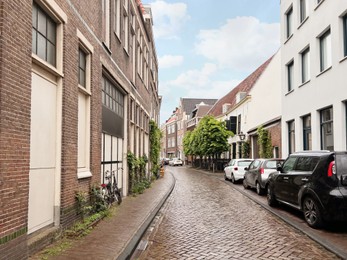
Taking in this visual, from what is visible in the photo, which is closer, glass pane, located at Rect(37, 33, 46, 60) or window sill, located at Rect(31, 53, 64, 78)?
window sill, located at Rect(31, 53, 64, 78)

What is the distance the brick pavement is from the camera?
5727 mm

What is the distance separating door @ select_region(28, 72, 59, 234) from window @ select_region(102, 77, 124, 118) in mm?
4225

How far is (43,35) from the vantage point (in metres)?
6.27

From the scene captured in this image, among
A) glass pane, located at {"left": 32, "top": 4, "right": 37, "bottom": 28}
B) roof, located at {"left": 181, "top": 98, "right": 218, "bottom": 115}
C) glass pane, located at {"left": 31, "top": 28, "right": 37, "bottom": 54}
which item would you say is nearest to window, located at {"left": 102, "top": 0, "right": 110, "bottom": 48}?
glass pane, located at {"left": 32, "top": 4, "right": 37, "bottom": 28}

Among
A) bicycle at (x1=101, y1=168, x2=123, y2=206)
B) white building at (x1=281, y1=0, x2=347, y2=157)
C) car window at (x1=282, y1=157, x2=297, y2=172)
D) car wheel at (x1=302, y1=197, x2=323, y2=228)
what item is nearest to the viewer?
car wheel at (x1=302, y1=197, x2=323, y2=228)

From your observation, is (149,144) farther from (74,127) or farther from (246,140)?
(74,127)

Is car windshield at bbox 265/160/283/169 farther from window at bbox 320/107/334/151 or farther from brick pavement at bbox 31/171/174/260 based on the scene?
brick pavement at bbox 31/171/174/260

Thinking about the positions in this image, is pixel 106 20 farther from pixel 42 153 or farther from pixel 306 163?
pixel 306 163

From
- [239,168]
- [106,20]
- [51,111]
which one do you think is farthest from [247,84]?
[51,111]

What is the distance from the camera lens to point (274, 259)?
5918 mm

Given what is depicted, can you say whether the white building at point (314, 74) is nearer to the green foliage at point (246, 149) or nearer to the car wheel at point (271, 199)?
the car wheel at point (271, 199)

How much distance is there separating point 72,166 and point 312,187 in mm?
5226

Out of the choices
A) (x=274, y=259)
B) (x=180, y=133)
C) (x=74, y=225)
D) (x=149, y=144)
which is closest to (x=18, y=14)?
(x=74, y=225)

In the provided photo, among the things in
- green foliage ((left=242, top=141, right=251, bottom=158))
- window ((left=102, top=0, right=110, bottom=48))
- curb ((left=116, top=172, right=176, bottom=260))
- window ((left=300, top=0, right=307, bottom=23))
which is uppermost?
window ((left=300, top=0, right=307, bottom=23))
